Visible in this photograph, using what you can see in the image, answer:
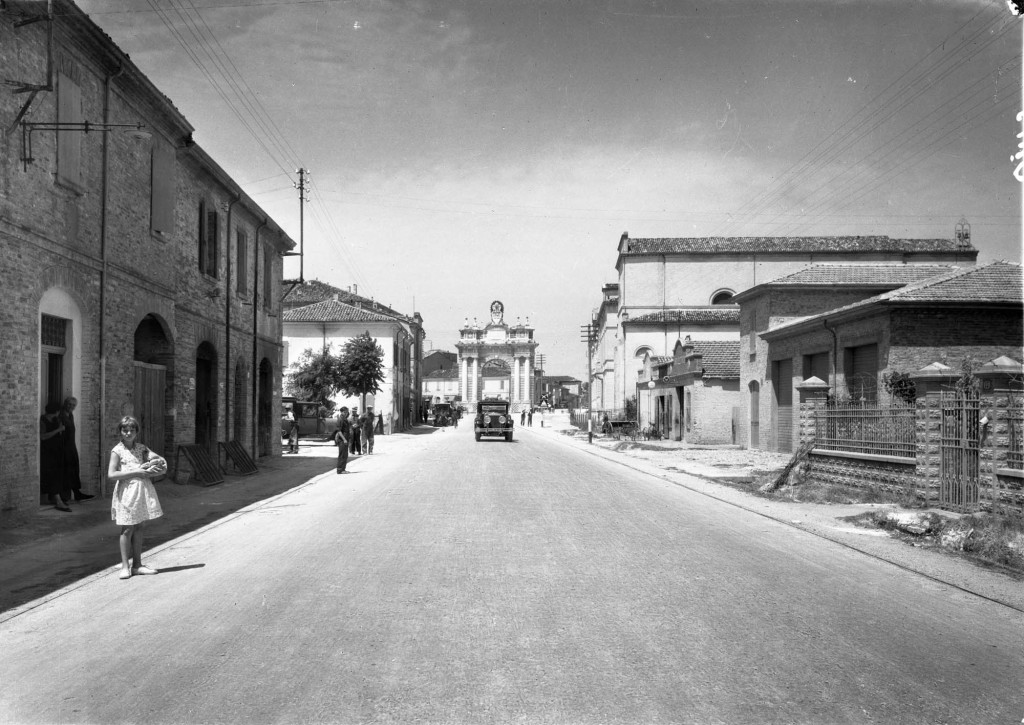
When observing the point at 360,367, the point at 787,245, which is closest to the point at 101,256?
the point at 360,367

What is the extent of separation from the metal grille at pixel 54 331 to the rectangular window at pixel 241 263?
968cm

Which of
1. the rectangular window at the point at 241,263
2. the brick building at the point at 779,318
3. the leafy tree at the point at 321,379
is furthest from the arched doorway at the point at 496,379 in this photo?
the rectangular window at the point at 241,263

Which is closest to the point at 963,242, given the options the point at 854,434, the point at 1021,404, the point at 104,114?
the point at 854,434

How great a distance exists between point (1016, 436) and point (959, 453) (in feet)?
4.53

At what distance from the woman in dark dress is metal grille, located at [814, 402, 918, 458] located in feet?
43.6

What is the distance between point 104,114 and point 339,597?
11.2 metres

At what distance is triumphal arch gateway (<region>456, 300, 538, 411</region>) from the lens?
11425 cm

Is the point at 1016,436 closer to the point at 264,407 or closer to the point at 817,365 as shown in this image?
the point at 817,365

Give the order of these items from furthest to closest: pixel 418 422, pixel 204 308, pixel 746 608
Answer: pixel 418 422, pixel 204 308, pixel 746 608

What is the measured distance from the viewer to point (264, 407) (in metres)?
26.1

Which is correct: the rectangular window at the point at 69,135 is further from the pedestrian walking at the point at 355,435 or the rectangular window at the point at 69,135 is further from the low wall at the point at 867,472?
the pedestrian walking at the point at 355,435

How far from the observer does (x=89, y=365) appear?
44.9 feet

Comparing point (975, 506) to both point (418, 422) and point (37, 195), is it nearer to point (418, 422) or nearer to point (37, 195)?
point (37, 195)

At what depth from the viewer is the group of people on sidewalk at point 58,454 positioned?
Answer: 489 inches
